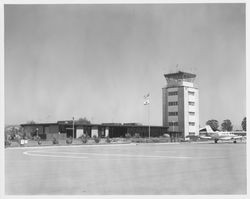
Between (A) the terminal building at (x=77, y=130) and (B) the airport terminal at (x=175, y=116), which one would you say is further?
(B) the airport terminal at (x=175, y=116)

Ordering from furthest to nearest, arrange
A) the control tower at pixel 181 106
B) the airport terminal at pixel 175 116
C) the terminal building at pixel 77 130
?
the control tower at pixel 181 106 → the airport terminal at pixel 175 116 → the terminal building at pixel 77 130

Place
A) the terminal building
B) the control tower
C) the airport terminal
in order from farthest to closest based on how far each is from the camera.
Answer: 1. the control tower
2. the airport terminal
3. the terminal building

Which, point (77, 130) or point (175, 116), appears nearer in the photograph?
point (77, 130)

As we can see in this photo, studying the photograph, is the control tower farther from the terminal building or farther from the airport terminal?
the terminal building

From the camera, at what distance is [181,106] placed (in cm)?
6419

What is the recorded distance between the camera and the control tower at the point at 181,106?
2516 inches

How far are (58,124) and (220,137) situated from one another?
73.2 ft

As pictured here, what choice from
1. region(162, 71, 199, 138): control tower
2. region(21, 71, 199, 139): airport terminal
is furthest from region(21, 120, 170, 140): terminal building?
region(162, 71, 199, 138): control tower

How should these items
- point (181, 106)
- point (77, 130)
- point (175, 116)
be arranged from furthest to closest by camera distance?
point (175, 116)
point (181, 106)
point (77, 130)

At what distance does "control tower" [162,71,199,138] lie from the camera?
63.9 meters

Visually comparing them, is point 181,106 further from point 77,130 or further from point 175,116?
point 77,130

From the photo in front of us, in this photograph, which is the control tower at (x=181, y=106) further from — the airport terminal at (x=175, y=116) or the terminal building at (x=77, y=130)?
the terminal building at (x=77, y=130)

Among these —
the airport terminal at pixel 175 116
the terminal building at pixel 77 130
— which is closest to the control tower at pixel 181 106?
the airport terminal at pixel 175 116

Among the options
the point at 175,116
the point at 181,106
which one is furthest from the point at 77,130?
the point at 181,106
